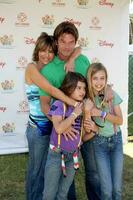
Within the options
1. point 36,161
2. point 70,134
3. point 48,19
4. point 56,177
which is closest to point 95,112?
point 70,134

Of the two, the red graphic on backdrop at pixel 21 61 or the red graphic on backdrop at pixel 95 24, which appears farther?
the red graphic on backdrop at pixel 95 24

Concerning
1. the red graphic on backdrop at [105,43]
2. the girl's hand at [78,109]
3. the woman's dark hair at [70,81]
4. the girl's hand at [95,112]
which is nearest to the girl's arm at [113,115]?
the girl's hand at [95,112]

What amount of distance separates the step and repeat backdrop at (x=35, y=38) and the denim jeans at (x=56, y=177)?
3.20 m

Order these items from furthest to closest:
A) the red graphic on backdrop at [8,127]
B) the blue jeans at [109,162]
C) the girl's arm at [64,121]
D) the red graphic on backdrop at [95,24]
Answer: the red graphic on backdrop at [95,24] < the red graphic on backdrop at [8,127] < the blue jeans at [109,162] < the girl's arm at [64,121]

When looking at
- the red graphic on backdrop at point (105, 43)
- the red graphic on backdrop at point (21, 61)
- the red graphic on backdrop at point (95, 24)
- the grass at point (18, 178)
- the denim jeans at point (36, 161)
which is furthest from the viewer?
the red graphic on backdrop at point (105, 43)

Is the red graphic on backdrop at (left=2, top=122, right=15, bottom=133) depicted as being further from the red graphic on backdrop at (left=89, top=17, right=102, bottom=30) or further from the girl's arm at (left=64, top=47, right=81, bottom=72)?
the girl's arm at (left=64, top=47, right=81, bottom=72)

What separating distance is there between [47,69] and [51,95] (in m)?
0.21

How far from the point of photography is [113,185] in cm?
363

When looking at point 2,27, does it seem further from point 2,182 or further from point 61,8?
point 2,182

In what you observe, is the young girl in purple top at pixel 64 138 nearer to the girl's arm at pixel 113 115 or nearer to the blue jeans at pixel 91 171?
the girl's arm at pixel 113 115

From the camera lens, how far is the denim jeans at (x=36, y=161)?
12.2 ft

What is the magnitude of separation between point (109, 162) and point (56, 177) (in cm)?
44

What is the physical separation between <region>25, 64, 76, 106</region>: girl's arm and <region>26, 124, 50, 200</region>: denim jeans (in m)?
0.39

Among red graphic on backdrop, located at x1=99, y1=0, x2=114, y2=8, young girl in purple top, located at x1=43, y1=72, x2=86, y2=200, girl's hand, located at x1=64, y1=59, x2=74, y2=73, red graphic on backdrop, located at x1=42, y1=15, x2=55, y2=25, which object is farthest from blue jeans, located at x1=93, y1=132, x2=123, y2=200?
red graphic on backdrop, located at x1=99, y1=0, x2=114, y2=8
